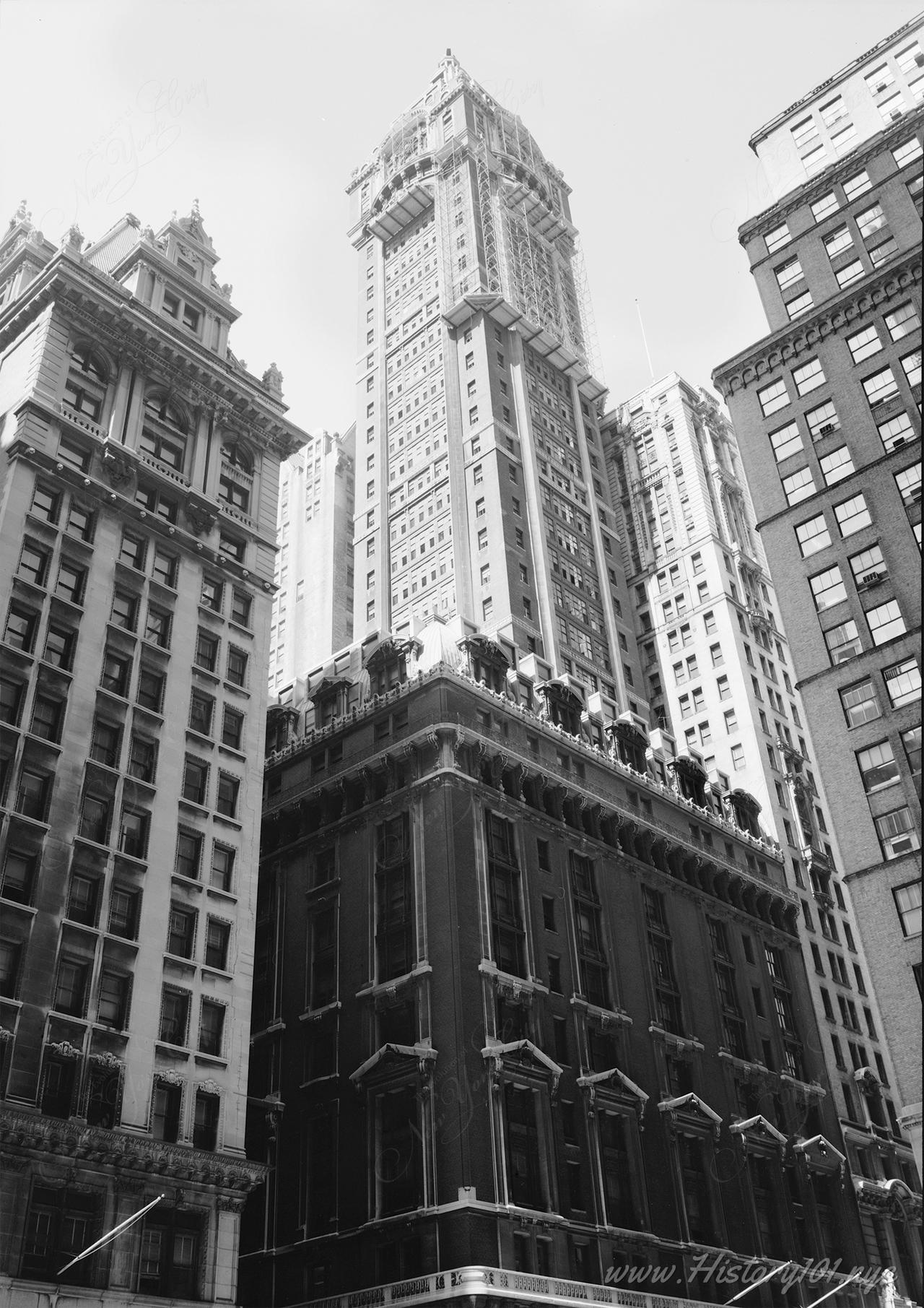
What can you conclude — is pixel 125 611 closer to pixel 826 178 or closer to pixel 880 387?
pixel 880 387

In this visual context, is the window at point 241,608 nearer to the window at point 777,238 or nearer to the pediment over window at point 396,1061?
the pediment over window at point 396,1061

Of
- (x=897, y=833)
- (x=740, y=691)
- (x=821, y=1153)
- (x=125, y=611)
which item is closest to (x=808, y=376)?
(x=897, y=833)

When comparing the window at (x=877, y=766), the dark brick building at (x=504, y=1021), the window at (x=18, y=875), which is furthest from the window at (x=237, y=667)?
the window at (x=877, y=766)

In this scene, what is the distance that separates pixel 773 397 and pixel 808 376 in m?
2.06

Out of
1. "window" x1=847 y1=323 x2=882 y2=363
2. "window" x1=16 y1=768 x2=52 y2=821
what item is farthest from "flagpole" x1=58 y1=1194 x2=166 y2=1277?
"window" x1=847 y1=323 x2=882 y2=363

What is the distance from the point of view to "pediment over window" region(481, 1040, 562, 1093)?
68.9 metres

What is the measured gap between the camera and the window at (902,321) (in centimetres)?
6234

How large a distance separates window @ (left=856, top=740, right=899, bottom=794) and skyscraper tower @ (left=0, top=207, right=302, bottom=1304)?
31.7m

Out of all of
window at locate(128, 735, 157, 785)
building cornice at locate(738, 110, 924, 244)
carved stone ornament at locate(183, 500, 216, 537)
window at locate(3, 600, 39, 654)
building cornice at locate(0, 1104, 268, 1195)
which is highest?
building cornice at locate(738, 110, 924, 244)

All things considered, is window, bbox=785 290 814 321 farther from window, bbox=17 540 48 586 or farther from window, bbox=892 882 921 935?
window, bbox=17 540 48 586

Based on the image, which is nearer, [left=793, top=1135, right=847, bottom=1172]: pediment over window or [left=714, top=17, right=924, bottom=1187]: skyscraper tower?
[left=714, top=17, right=924, bottom=1187]: skyscraper tower

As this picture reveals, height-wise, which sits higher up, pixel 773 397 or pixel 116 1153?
pixel 773 397

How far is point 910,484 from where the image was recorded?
58500 mm

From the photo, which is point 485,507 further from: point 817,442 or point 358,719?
point 817,442
